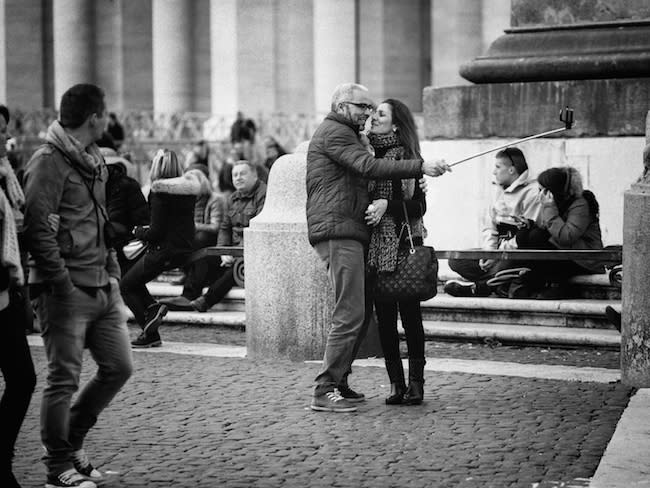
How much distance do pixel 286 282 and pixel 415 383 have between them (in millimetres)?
1957

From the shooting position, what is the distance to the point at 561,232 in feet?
36.1

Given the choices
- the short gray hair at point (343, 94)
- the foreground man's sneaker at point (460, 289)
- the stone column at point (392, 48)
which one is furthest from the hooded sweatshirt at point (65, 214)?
the stone column at point (392, 48)

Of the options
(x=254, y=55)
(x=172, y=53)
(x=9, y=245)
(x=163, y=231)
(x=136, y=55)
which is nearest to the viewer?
(x=9, y=245)

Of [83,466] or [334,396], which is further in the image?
[334,396]

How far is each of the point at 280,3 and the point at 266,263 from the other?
29.2 metres

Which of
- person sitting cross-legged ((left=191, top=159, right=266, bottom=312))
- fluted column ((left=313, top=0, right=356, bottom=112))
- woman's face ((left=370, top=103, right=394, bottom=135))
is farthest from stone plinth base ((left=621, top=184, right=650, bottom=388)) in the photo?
fluted column ((left=313, top=0, right=356, bottom=112))

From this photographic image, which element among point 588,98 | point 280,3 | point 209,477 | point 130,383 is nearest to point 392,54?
point 280,3

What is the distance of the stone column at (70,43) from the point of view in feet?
134

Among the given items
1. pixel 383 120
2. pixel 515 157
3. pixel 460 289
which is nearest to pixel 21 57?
pixel 515 157

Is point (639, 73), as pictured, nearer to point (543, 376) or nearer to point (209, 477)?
point (543, 376)

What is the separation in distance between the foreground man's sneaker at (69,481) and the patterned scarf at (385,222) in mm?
2387

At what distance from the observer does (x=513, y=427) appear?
7.69 metres

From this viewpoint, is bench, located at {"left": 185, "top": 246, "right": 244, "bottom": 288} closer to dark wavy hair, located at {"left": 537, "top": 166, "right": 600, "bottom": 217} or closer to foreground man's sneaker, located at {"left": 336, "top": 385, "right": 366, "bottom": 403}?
dark wavy hair, located at {"left": 537, "top": 166, "right": 600, "bottom": 217}

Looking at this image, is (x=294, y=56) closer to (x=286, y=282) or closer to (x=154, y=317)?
(x=154, y=317)
